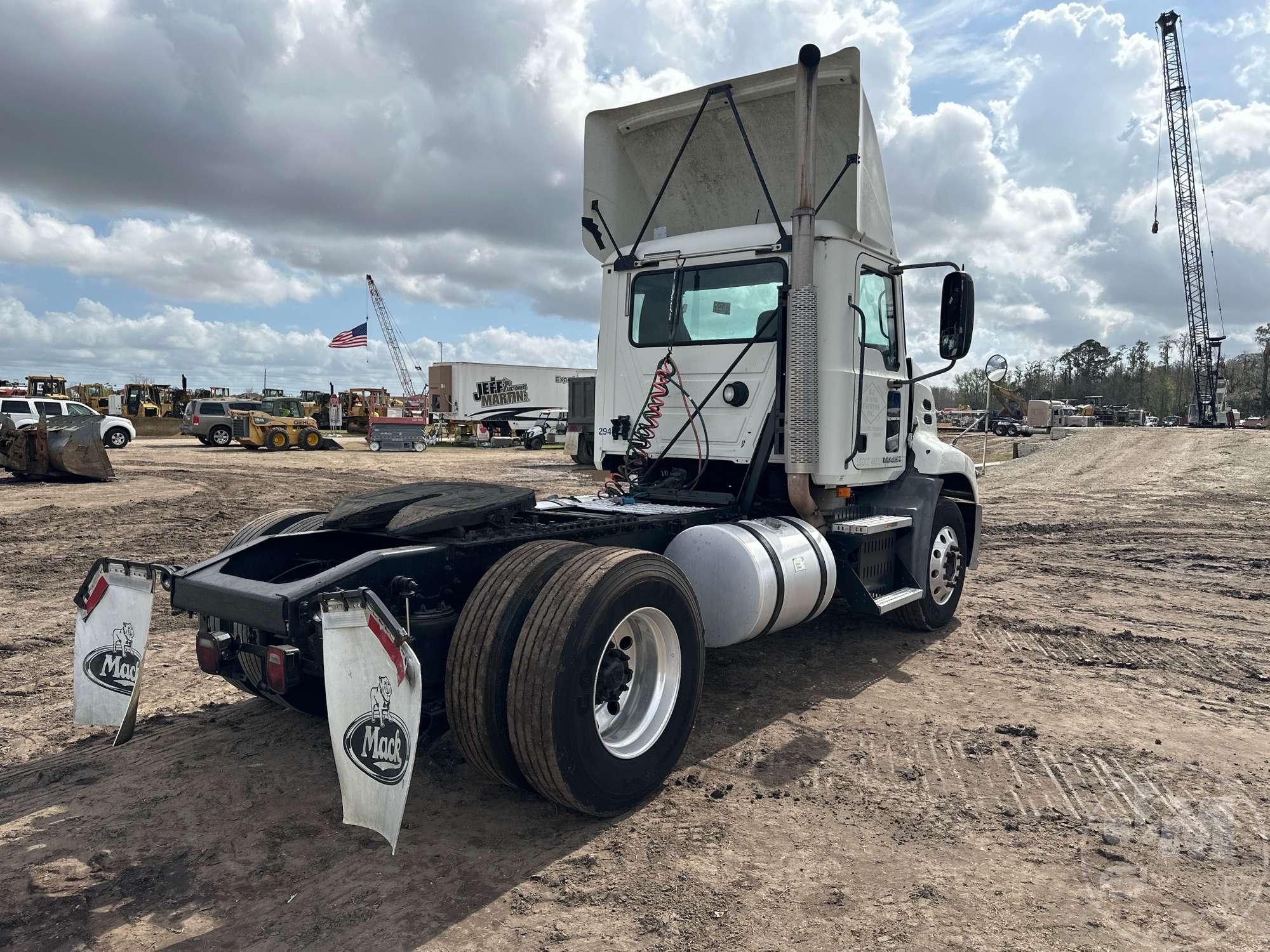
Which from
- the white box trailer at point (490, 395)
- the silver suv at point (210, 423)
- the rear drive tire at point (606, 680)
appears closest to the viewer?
the rear drive tire at point (606, 680)

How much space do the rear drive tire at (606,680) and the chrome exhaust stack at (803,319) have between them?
1825mm

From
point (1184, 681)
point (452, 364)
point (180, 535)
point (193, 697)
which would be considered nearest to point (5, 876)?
point (193, 697)

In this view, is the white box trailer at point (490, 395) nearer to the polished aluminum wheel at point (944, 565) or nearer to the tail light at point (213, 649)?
the polished aluminum wheel at point (944, 565)

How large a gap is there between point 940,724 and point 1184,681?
2.10 meters

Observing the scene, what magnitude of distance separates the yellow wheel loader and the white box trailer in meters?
9.32

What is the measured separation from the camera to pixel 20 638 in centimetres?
631

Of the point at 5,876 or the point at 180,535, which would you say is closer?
the point at 5,876

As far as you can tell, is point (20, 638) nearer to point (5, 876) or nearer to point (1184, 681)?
point (5, 876)

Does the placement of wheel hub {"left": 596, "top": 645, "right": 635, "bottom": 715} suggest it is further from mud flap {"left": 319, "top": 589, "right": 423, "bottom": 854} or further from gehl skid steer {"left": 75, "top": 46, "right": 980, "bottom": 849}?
mud flap {"left": 319, "top": 589, "right": 423, "bottom": 854}

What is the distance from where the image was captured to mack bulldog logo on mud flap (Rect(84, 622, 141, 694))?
147 inches

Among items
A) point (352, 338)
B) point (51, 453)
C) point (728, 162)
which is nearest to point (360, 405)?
point (352, 338)

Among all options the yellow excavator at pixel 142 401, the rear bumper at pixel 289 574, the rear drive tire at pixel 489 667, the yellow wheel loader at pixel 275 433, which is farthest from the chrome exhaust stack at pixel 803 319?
the yellow excavator at pixel 142 401

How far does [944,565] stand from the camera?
6859 mm

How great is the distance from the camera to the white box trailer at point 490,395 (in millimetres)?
42812
